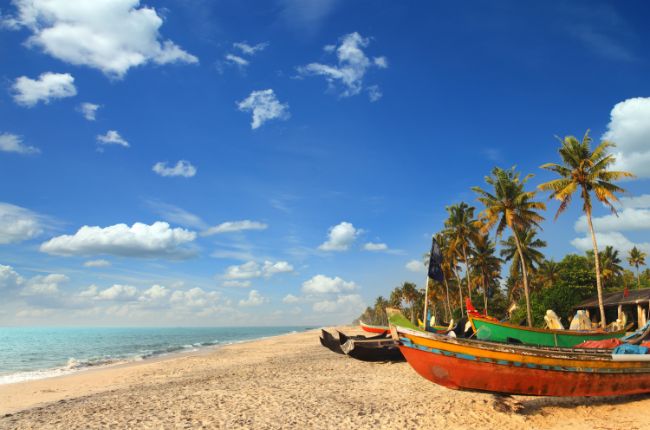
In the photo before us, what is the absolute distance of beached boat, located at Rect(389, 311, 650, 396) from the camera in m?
9.56

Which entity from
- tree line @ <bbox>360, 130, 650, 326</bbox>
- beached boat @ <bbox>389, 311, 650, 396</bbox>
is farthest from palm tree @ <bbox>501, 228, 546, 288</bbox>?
beached boat @ <bbox>389, 311, 650, 396</bbox>

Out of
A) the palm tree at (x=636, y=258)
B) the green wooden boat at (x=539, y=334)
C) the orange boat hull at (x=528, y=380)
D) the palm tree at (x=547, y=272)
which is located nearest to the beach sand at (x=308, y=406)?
the orange boat hull at (x=528, y=380)

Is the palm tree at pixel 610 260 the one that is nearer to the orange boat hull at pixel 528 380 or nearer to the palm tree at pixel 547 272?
the palm tree at pixel 547 272

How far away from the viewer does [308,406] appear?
35.4 feet

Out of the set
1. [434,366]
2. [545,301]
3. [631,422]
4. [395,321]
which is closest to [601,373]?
[631,422]

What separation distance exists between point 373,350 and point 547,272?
141 feet

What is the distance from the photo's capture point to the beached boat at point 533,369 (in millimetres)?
9562

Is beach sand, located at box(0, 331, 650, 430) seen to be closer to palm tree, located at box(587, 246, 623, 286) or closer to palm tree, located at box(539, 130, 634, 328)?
palm tree, located at box(539, 130, 634, 328)

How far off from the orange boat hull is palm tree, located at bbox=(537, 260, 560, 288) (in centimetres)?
4607

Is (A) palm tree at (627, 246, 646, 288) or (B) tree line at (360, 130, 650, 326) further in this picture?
(A) palm tree at (627, 246, 646, 288)

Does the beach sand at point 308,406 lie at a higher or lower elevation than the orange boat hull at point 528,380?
lower

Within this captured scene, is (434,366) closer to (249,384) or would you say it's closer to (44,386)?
(249,384)

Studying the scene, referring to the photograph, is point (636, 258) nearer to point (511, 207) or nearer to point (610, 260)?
point (610, 260)

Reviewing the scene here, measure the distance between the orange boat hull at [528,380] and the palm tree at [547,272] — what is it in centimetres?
4607
